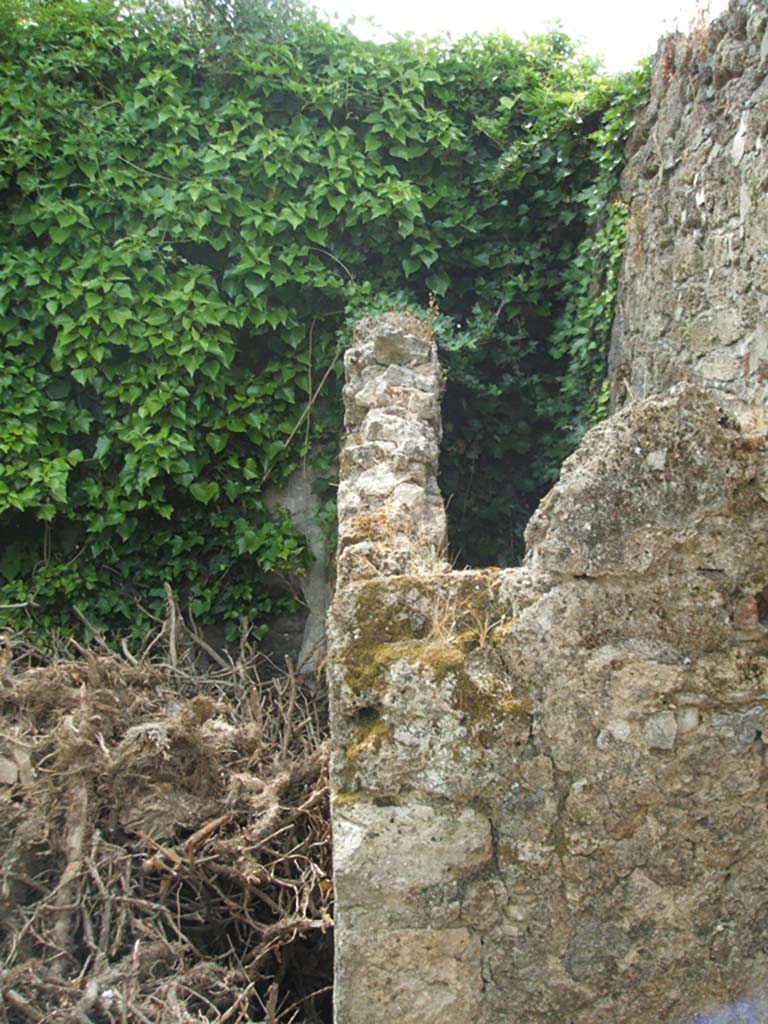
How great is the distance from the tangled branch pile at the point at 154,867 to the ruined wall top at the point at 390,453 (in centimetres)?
95

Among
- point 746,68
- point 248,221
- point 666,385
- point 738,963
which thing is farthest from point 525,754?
point 248,221

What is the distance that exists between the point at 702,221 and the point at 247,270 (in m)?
2.67

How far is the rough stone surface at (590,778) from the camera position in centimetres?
226

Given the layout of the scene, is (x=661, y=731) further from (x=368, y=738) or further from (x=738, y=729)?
(x=368, y=738)

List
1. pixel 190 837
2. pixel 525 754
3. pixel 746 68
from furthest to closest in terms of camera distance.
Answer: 1. pixel 746 68
2. pixel 190 837
3. pixel 525 754

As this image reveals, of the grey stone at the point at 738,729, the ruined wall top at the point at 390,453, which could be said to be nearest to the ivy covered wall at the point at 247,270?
the ruined wall top at the point at 390,453

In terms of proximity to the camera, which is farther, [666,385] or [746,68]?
[666,385]

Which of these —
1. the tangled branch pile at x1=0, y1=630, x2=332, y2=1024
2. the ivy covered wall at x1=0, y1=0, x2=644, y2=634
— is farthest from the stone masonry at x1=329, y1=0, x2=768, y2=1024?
the ivy covered wall at x1=0, y1=0, x2=644, y2=634

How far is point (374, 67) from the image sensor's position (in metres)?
6.10

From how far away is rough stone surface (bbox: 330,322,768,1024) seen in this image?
2.26 meters

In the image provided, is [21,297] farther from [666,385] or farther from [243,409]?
[666,385]

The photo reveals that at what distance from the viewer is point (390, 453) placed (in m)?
4.27

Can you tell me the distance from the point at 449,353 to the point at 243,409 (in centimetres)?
127

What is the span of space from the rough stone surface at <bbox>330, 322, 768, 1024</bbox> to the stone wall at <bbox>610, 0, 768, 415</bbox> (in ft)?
4.17
